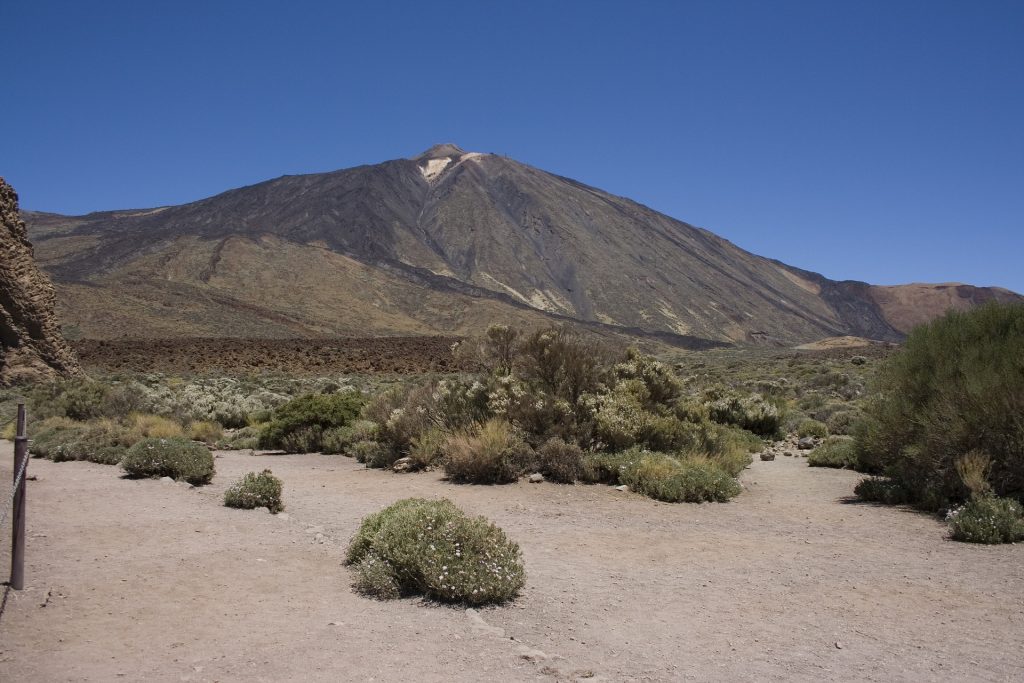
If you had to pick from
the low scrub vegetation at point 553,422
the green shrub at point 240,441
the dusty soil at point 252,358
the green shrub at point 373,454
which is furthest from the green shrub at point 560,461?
the dusty soil at point 252,358

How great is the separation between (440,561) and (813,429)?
15.2 m

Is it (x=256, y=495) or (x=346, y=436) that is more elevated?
(x=346, y=436)

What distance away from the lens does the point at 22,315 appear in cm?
1966

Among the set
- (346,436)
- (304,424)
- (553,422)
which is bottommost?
(346,436)

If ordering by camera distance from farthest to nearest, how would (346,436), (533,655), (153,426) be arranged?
(346,436) → (153,426) → (533,655)

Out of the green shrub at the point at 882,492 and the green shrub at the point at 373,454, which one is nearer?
the green shrub at the point at 882,492

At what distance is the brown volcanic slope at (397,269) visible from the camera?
70.4m

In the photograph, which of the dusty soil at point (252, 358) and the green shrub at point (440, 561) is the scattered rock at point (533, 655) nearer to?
the green shrub at point (440, 561)

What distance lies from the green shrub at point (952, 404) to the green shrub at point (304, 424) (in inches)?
432

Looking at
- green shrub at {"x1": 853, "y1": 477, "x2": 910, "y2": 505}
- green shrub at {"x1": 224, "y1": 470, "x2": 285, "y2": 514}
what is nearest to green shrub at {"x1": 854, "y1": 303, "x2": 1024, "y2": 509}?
green shrub at {"x1": 853, "y1": 477, "x2": 910, "y2": 505}

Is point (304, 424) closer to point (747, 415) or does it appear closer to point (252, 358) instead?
point (747, 415)

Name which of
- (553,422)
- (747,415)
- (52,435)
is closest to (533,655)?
(553,422)

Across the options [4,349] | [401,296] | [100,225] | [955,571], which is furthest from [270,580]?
[100,225]

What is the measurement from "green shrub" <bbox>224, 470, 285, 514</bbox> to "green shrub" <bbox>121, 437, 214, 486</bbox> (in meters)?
1.71
